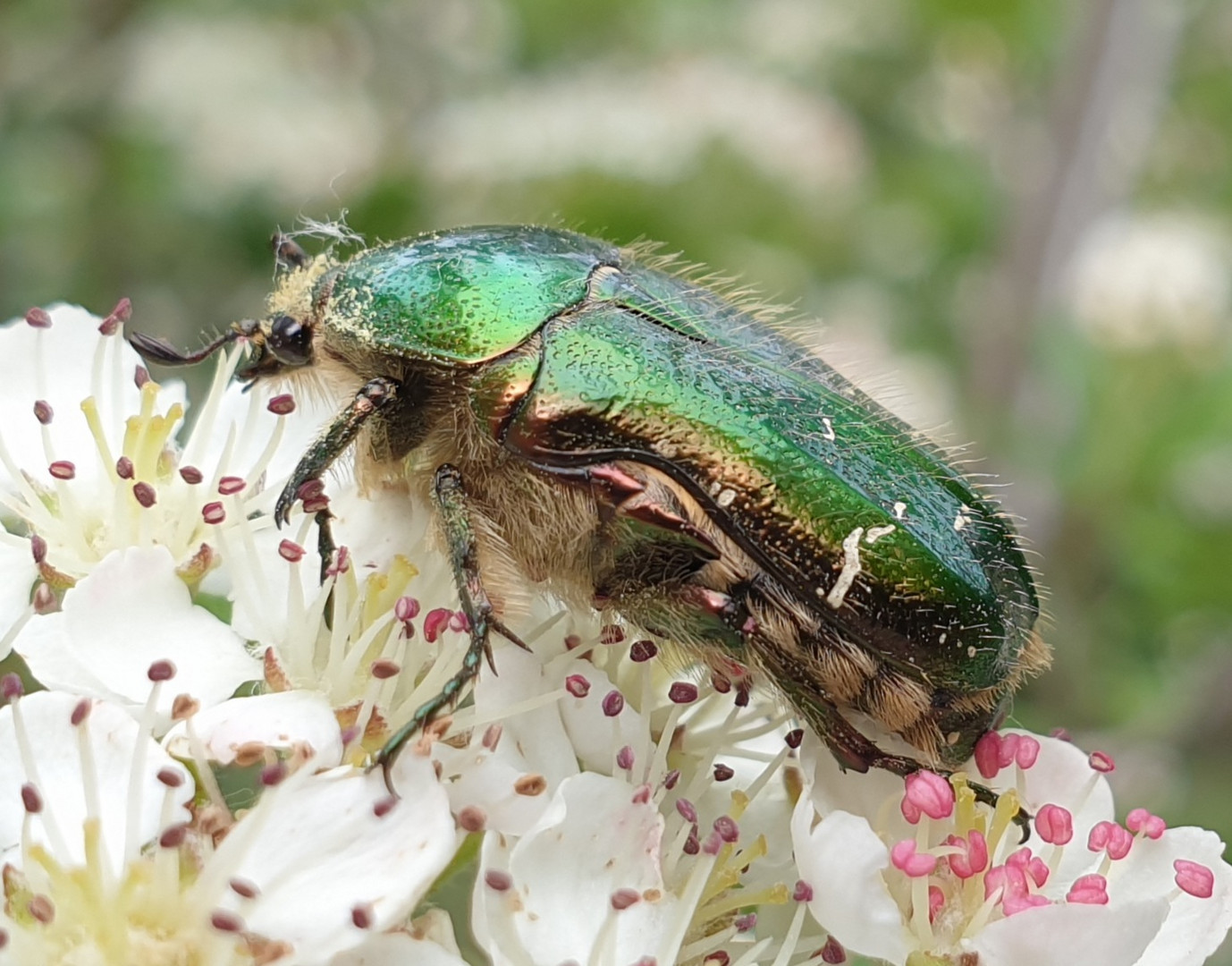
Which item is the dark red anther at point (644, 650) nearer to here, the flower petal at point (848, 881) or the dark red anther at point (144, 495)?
the flower petal at point (848, 881)

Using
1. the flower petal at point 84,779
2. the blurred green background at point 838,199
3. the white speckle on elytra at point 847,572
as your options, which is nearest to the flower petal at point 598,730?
the white speckle on elytra at point 847,572

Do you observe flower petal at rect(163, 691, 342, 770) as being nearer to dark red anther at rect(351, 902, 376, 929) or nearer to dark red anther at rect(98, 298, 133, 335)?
dark red anther at rect(351, 902, 376, 929)

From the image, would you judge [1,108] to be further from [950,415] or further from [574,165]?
[950,415]

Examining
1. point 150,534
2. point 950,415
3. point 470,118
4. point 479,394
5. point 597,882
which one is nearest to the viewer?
point 597,882

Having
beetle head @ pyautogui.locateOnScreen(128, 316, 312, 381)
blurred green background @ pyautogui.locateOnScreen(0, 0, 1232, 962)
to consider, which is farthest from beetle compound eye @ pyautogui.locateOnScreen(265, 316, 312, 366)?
blurred green background @ pyautogui.locateOnScreen(0, 0, 1232, 962)

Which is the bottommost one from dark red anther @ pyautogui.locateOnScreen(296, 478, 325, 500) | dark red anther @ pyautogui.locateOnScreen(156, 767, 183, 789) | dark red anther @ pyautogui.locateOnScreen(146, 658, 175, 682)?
dark red anther @ pyautogui.locateOnScreen(156, 767, 183, 789)

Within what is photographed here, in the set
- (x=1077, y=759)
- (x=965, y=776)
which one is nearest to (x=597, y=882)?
(x=965, y=776)
